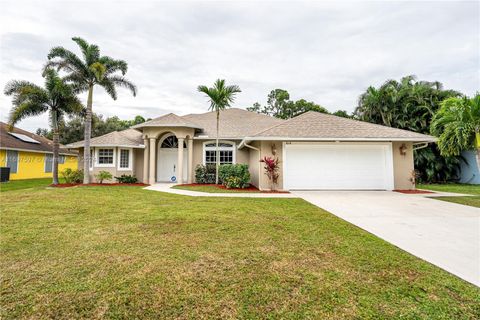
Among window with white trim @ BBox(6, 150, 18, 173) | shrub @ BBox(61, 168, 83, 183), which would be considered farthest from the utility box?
shrub @ BBox(61, 168, 83, 183)

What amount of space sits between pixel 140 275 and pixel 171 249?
35.3 inches

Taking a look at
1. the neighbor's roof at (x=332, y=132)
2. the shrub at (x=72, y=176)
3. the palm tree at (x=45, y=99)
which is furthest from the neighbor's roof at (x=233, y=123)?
the shrub at (x=72, y=176)

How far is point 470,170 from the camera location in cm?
1686

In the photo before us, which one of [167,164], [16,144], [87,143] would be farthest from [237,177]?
[16,144]

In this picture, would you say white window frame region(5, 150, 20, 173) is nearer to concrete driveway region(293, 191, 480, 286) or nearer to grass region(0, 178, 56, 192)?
grass region(0, 178, 56, 192)

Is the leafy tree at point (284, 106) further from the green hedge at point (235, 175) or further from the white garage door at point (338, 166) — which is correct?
the green hedge at point (235, 175)

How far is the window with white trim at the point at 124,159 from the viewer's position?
15250 millimetres

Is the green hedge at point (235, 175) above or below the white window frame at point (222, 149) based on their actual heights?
below

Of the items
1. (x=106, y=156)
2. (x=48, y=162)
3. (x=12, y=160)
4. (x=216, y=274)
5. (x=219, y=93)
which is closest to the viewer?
(x=216, y=274)

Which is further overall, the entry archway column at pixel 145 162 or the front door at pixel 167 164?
the front door at pixel 167 164

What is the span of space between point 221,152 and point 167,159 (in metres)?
4.10

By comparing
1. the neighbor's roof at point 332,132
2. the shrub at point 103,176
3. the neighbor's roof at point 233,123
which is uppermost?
the neighbor's roof at point 233,123

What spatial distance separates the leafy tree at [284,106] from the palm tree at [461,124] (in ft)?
69.7

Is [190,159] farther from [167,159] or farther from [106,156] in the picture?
[106,156]
